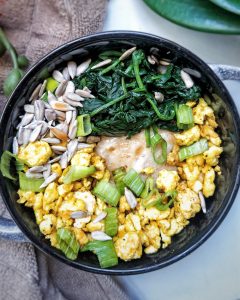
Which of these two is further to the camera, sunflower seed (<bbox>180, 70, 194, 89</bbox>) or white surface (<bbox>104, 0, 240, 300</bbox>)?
white surface (<bbox>104, 0, 240, 300</bbox>)

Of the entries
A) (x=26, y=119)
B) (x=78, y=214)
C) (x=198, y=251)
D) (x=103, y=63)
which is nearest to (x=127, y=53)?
(x=103, y=63)

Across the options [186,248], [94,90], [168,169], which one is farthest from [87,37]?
[186,248]

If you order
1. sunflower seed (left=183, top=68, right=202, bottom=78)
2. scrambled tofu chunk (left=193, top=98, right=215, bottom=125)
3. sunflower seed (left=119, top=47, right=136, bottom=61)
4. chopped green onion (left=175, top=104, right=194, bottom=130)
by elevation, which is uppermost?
sunflower seed (left=183, top=68, right=202, bottom=78)

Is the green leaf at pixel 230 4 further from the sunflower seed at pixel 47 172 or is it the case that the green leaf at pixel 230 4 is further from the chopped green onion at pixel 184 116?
the sunflower seed at pixel 47 172

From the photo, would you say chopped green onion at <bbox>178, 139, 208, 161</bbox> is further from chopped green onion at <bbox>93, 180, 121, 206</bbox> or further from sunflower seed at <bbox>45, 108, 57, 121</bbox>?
sunflower seed at <bbox>45, 108, 57, 121</bbox>

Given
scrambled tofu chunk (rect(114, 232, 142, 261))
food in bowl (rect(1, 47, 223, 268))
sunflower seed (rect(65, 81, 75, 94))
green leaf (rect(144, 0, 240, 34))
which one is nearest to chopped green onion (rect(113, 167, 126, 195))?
food in bowl (rect(1, 47, 223, 268))

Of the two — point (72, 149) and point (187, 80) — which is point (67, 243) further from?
point (187, 80)
